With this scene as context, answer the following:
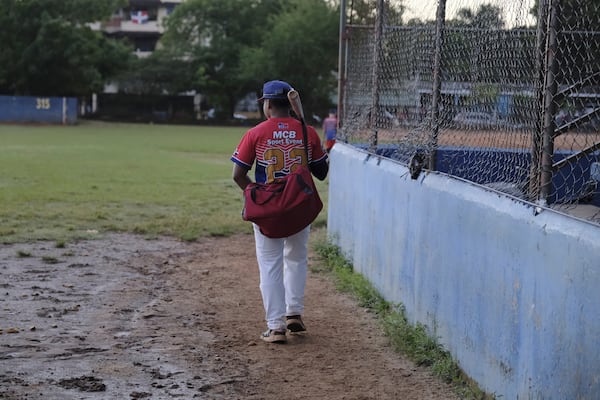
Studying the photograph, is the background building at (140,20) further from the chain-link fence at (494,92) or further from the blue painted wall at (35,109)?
the chain-link fence at (494,92)

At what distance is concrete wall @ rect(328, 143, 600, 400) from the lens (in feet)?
13.1

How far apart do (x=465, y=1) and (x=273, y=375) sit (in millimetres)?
2879

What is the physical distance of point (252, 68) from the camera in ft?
195

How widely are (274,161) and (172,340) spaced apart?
57.5 inches

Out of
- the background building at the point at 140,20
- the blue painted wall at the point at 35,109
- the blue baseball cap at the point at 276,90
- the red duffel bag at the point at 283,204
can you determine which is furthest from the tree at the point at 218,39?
the red duffel bag at the point at 283,204

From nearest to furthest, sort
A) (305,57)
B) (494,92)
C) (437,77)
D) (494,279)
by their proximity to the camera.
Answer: (494,279)
(494,92)
(437,77)
(305,57)

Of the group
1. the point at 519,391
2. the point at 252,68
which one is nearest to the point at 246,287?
the point at 519,391

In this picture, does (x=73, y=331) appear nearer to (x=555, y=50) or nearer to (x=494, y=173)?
(x=494, y=173)

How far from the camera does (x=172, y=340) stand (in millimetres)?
6359

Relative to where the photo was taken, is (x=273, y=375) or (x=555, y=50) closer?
(x=555, y=50)

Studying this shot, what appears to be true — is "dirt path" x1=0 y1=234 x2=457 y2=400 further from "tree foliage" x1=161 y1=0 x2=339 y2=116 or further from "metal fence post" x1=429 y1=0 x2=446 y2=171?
"tree foliage" x1=161 y1=0 x2=339 y2=116

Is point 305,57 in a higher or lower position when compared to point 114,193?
higher

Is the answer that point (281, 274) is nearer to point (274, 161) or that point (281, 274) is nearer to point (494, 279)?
point (274, 161)

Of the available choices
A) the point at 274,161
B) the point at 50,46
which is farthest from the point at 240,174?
the point at 50,46
